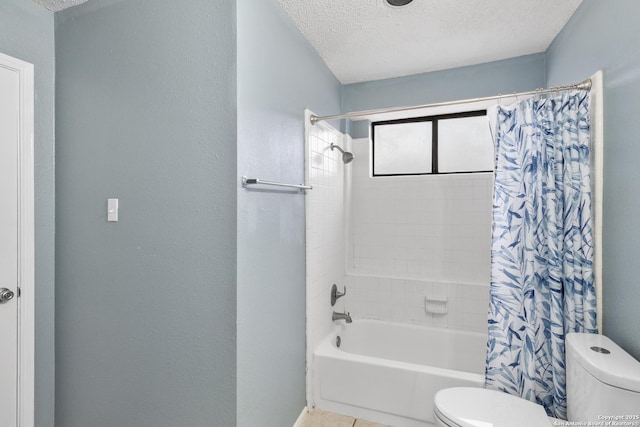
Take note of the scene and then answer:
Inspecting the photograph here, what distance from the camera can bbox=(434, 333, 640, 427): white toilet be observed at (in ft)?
3.68

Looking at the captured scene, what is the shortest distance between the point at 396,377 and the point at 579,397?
33.9 inches

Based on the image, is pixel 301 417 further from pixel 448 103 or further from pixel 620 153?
pixel 620 153

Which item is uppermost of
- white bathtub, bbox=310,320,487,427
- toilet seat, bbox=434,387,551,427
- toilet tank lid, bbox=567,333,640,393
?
toilet tank lid, bbox=567,333,640,393

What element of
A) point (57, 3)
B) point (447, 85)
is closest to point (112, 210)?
point (57, 3)

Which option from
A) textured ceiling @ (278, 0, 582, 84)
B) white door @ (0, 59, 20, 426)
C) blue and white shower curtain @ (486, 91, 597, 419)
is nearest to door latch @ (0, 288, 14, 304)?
white door @ (0, 59, 20, 426)

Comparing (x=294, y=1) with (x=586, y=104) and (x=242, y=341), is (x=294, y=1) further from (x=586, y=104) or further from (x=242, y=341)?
(x=242, y=341)

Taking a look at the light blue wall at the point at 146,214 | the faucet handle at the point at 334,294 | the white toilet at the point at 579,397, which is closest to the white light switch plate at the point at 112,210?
the light blue wall at the point at 146,214

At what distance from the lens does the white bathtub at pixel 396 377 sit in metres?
1.83

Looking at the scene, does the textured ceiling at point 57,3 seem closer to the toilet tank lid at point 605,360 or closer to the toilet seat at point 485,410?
the toilet seat at point 485,410

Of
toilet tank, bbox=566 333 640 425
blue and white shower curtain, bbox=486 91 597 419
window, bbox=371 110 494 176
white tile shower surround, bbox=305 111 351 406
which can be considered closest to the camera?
toilet tank, bbox=566 333 640 425

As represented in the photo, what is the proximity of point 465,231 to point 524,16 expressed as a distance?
4.65 feet

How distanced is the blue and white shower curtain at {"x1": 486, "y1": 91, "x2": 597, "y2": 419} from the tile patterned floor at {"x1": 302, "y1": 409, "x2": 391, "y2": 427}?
783mm

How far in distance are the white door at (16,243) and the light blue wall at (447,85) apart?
2.08m

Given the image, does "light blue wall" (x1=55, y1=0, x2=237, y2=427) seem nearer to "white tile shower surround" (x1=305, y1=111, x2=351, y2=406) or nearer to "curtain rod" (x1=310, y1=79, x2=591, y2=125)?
"white tile shower surround" (x1=305, y1=111, x2=351, y2=406)
